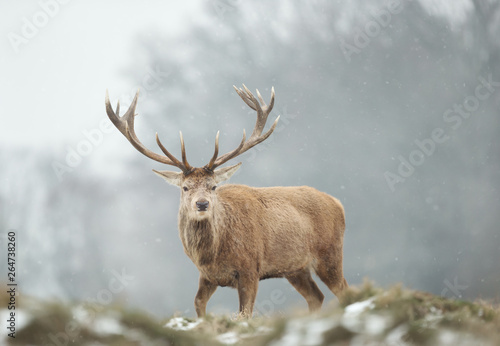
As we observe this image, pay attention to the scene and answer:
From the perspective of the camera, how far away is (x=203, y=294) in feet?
29.9

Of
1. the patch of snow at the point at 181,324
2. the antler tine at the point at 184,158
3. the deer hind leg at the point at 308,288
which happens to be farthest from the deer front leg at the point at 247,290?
the patch of snow at the point at 181,324

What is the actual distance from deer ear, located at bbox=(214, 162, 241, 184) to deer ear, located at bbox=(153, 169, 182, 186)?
0.60 m

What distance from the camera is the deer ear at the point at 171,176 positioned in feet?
29.6

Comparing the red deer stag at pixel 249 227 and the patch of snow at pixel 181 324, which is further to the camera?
the red deer stag at pixel 249 227

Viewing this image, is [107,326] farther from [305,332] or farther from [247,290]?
[247,290]

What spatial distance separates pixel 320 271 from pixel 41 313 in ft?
21.3

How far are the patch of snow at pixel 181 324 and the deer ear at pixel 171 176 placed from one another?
307cm

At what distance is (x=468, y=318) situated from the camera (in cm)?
487

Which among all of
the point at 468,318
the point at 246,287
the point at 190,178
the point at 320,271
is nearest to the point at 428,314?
the point at 468,318

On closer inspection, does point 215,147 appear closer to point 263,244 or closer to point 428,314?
point 263,244

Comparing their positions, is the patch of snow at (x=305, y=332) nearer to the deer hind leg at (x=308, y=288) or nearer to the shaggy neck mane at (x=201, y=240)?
the shaggy neck mane at (x=201, y=240)

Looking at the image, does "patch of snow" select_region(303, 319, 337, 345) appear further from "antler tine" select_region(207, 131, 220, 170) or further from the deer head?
"antler tine" select_region(207, 131, 220, 170)

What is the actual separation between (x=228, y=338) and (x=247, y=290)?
10.6 feet

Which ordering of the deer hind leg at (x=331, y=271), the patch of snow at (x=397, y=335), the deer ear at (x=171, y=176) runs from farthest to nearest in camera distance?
1. the deer hind leg at (x=331, y=271)
2. the deer ear at (x=171, y=176)
3. the patch of snow at (x=397, y=335)
